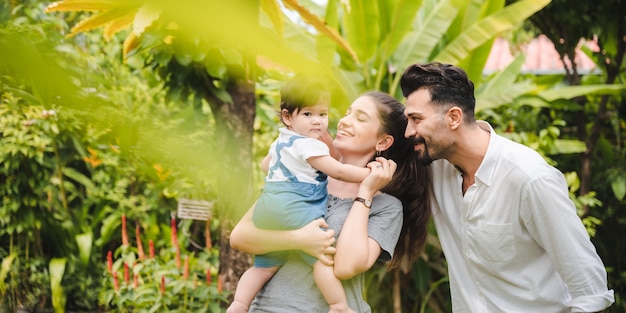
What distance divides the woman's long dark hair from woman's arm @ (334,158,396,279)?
17cm

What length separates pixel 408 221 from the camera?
6.98 feet

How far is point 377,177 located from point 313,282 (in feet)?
1.09

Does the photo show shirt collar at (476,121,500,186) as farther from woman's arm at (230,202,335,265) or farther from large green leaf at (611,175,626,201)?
large green leaf at (611,175,626,201)

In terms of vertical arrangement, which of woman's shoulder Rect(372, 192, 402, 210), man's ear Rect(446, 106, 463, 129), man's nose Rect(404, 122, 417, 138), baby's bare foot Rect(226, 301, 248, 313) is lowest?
baby's bare foot Rect(226, 301, 248, 313)

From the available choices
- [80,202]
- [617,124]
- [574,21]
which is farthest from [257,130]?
[617,124]

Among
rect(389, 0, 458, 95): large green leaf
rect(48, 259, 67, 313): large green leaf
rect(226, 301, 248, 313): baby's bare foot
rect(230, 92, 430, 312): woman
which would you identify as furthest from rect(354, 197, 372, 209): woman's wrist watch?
rect(48, 259, 67, 313): large green leaf

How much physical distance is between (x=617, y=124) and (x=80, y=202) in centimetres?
453

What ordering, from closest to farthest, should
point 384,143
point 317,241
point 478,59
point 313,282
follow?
point 317,241 → point 313,282 → point 384,143 → point 478,59

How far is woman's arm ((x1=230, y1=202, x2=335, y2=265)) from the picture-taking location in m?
1.80

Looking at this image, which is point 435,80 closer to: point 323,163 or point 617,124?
point 323,163

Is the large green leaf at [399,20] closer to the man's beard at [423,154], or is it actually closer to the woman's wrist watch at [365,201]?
the man's beard at [423,154]

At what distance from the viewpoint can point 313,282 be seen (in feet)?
6.26

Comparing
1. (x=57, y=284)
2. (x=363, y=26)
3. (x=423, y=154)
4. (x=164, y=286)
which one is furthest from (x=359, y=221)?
(x=57, y=284)

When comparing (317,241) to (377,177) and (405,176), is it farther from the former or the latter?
(405,176)
